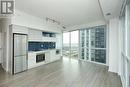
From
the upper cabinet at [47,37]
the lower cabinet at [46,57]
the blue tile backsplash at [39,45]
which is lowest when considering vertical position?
the lower cabinet at [46,57]

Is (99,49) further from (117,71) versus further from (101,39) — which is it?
(117,71)

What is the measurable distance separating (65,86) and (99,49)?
394 centimetres

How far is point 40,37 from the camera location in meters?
5.73

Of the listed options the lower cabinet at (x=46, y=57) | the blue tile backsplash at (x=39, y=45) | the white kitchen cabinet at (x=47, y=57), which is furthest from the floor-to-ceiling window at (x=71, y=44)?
the white kitchen cabinet at (x=47, y=57)

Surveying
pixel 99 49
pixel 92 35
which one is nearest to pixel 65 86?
pixel 99 49

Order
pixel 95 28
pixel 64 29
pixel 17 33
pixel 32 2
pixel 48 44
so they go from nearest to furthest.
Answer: pixel 32 2 → pixel 17 33 → pixel 95 28 → pixel 48 44 → pixel 64 29

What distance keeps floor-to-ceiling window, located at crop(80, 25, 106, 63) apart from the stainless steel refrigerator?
417cm

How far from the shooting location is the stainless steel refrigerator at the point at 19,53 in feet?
13.4

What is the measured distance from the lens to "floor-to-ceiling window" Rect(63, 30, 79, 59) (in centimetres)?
762

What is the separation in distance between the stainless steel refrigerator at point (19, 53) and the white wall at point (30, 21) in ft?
2.02

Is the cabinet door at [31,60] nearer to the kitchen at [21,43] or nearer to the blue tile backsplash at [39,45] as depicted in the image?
the kitchen at [21,43]

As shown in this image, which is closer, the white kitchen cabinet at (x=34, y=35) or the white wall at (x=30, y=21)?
the white wall at (x=30, y=21)

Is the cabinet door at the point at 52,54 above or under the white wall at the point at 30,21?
under

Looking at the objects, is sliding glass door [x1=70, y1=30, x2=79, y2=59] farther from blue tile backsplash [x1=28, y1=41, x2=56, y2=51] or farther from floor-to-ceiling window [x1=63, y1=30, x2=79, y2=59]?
blue tile backsplash [x1=28, y1=41, x2=56, y2=51]
